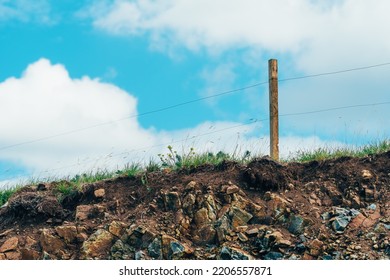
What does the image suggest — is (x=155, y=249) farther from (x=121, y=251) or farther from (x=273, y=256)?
(x=273, y=256)

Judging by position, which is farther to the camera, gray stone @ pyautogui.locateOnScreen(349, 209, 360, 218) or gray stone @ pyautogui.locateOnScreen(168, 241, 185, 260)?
gray stone @ pyautogui.locateOnScreen(349, 209, 360, 218)

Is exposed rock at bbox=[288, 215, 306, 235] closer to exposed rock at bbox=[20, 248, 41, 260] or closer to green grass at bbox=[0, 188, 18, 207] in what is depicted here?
exposed rock at bbox=[20, 248, 41, 260]

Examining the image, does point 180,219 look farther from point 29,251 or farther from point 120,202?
point 29,251

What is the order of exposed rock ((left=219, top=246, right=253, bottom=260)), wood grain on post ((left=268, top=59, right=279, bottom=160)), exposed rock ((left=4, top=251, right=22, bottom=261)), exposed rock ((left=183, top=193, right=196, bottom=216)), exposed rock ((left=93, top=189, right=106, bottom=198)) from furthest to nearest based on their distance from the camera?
wood grain on post ((left=268, top=59, right=279, bottom=160)) < exposed rock ((left=93, top=189, right=106, bottom=198)) < exposed rock ((left=4, top=251, right=22, bottom=261)) < exposed rock ((left=183, top=193, right=196, bottom=216)) < exposed rock ((left=219, top=246, right=253, bottom=260))

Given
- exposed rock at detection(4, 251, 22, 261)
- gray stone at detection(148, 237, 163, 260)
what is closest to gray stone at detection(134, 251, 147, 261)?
gray stone at detection(148, 237, 163, 260)

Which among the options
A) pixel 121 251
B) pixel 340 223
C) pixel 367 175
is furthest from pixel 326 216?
pixel 121 251

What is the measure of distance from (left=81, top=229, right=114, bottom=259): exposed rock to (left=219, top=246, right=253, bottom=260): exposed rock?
219 centimetres

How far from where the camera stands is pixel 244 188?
496 inches

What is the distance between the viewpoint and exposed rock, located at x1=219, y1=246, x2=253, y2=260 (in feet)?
36.8

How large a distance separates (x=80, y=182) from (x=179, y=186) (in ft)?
8.79

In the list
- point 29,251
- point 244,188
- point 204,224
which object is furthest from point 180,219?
point 29,251
